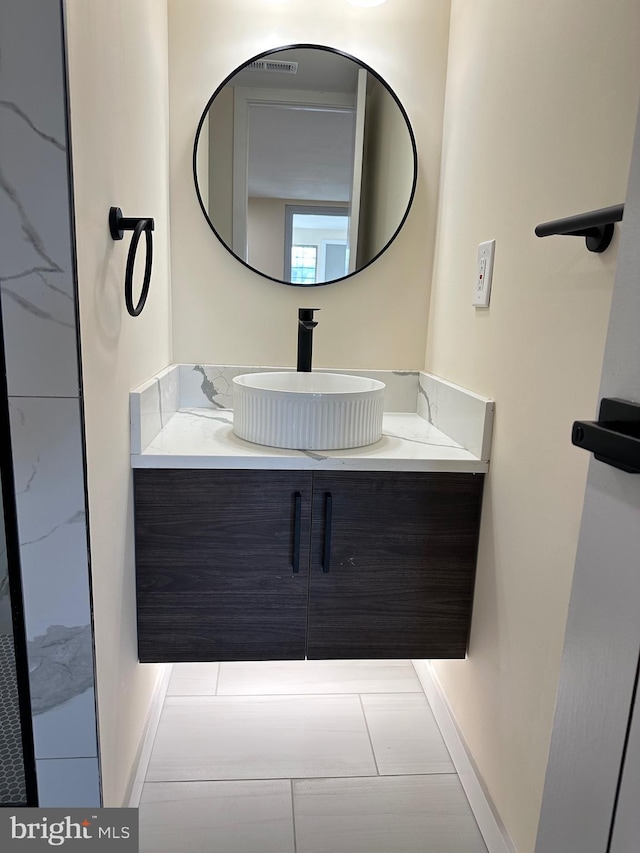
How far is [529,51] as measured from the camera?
1123mm

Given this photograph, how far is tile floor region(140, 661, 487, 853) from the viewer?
1.25 m

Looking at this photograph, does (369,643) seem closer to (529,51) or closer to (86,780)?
(86,780)

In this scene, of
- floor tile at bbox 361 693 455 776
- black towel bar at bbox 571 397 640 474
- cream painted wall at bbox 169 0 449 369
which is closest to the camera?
black towel bar at bbox 571 397 640 474

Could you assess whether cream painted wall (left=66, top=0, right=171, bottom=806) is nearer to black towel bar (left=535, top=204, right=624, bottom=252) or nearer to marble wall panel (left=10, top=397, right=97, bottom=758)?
marble wall panel (left=10, top=397, right=97, bottom=758)

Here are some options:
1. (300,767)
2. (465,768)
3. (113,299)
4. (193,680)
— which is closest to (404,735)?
(465,768)

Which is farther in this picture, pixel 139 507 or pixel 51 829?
pixel 139 507

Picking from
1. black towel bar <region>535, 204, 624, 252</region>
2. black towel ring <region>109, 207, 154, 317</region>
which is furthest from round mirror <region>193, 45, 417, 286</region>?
black towel bar <region>535, 204, 624, 252</region>

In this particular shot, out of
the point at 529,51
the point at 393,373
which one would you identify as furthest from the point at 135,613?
the point at 529,51

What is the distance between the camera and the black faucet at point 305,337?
150 centimetres

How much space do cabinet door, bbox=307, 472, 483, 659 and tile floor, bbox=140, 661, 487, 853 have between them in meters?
0.27

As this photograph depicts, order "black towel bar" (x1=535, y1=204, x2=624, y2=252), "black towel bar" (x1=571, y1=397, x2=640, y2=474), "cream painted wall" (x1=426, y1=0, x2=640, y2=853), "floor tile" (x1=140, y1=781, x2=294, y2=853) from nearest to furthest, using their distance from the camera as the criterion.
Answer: "black towel bar" (x1=571, y1=397, x2=640, y2=474) < "black towel bar" (x1=535, y1=204, x2=624, y2=252) < "cream painted wall" (x1=426, y1=0, x2=640, y2=853) < "floor tile" (x1=140, y1=781, x2=294, y2=853)

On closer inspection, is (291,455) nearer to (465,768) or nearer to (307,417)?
(307,417)

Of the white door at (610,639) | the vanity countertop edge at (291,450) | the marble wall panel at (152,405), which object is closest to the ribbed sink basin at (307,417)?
the vanity countertop edge at (291,450)

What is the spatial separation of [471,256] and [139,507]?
971mm
